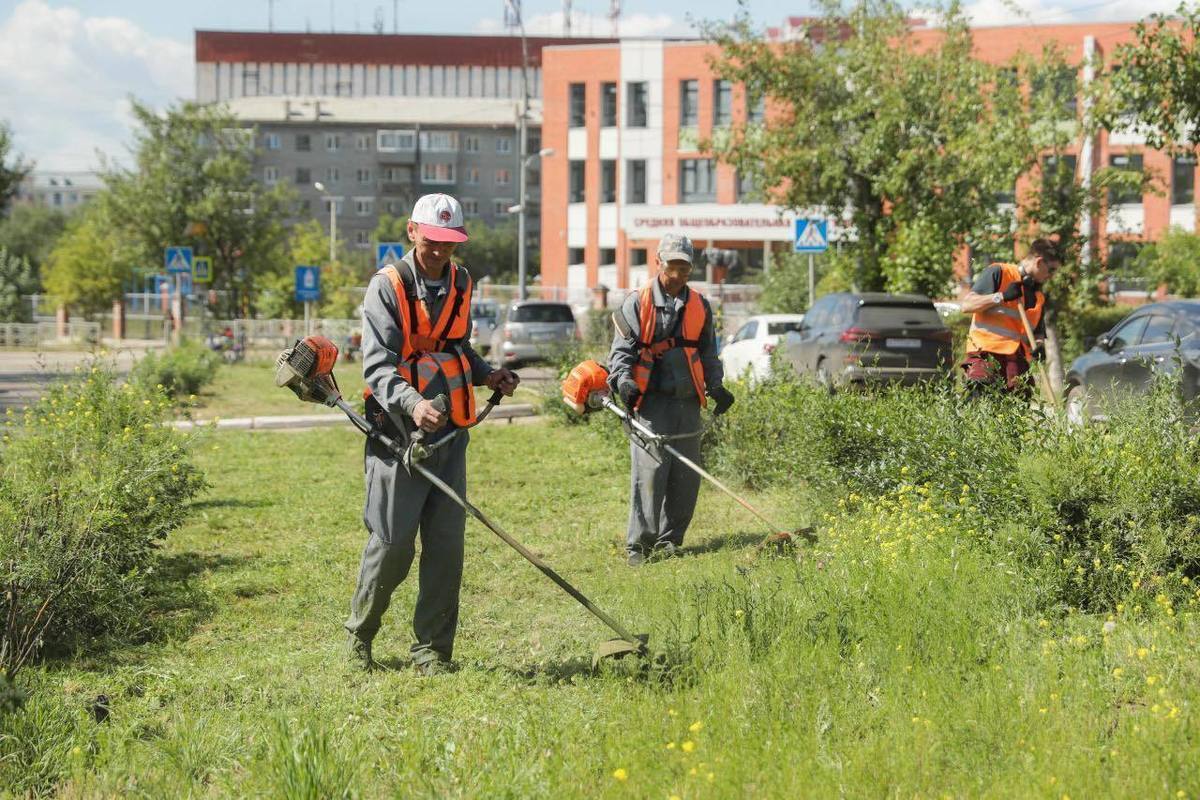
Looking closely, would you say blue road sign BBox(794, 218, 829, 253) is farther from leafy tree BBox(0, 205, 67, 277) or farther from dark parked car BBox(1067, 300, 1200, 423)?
leafy tree BBox(0, 205, 67, 277)

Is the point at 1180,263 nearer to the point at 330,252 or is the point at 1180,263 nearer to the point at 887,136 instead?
the point at 887,136

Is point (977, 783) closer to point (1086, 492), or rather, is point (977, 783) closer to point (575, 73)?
point (1086, 492)

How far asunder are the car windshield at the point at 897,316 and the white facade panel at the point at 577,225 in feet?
155

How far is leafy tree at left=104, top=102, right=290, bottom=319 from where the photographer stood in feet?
143

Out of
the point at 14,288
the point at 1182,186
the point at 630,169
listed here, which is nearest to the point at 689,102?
the point at 630,169

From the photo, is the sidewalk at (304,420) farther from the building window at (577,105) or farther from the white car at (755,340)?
the building window at (577,105)

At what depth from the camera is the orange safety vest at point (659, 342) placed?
8562mm

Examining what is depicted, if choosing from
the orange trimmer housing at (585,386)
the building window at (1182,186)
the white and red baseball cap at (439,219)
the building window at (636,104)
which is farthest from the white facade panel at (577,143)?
the white and red baseball cap at (439,219)

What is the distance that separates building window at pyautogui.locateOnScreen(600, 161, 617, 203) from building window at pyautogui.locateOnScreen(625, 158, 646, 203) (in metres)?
0.63

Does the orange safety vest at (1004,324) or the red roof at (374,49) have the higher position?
the red roof at (374,49)

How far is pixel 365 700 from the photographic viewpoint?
5.48m

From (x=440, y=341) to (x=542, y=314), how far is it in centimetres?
2530

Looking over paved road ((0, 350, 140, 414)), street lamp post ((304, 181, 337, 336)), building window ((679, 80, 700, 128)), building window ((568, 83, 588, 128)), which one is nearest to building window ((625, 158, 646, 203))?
building window ((679, 80, 700, 128))

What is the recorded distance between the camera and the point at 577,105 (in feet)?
213
